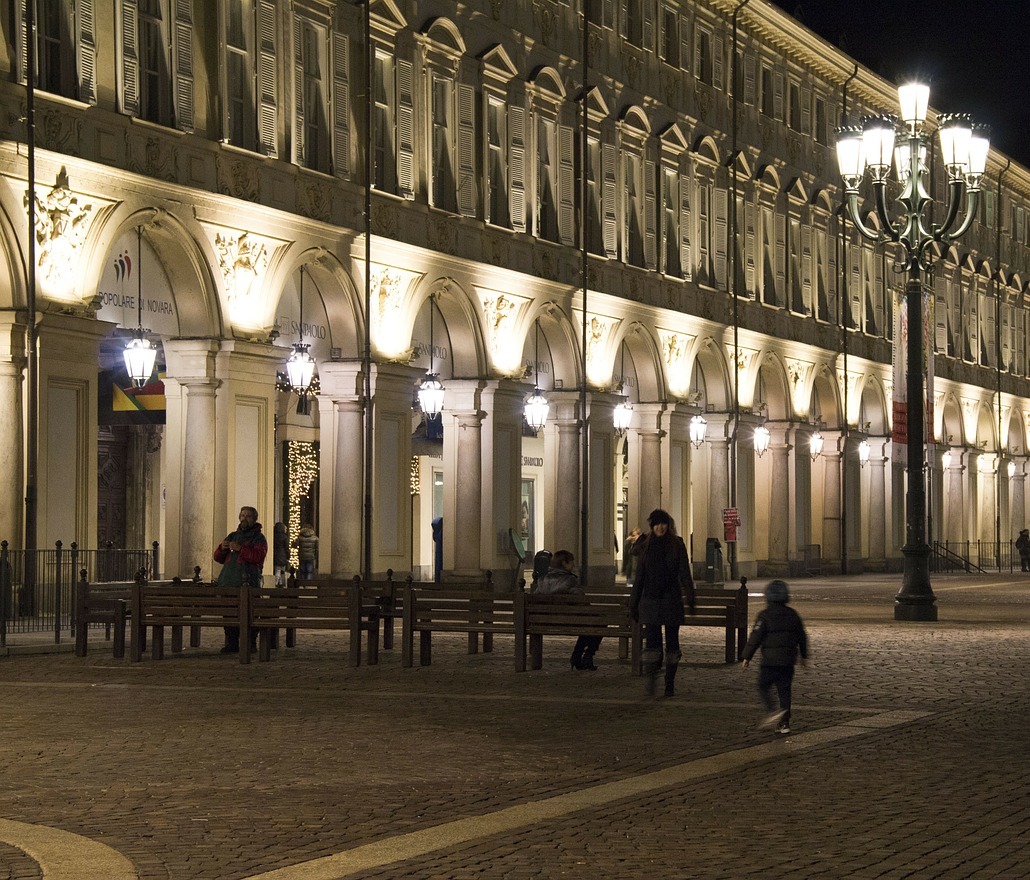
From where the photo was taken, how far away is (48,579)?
2450 centimetres

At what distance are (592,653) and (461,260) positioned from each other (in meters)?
17.6

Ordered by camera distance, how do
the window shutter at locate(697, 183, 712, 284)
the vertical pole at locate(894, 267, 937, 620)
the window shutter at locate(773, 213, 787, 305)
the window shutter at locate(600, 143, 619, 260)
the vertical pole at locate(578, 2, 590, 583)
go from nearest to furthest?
the vertical pole at locate(894, 267, 937, 620)
the vertical pole at locate(578, 2, 590, 583)
the window shutter at locate(600, 143, 619, 260)
the window shutter at locate(697, 183, 712, 284)
the window shutter at locate(773, 213, 787, 305)

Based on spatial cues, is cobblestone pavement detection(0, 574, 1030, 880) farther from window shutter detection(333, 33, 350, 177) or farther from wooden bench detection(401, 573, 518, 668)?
window shutter detection(333, 33, 350, 177)

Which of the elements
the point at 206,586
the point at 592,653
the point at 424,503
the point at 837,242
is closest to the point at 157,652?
the point at 206,586

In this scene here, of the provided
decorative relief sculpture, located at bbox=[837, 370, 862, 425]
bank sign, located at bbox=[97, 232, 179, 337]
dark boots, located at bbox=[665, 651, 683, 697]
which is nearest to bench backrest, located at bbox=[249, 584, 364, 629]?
dark boots, located at bbox=[665, 651, 683, 697]

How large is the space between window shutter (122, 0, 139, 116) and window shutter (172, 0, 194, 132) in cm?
94

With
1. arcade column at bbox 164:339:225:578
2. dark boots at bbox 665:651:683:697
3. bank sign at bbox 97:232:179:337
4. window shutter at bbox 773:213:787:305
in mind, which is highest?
window shutter at bbox 773:213:787:305

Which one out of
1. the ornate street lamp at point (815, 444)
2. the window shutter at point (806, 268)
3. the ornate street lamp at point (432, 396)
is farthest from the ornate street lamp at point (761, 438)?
the ornate street lamp at point (432, 396)

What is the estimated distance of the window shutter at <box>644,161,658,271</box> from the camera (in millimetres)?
46438

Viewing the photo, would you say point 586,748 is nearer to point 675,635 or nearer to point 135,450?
point 675,635

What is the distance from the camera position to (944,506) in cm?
7250

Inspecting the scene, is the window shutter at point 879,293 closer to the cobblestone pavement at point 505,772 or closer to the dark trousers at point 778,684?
the cobblestone pavement at point 505,772

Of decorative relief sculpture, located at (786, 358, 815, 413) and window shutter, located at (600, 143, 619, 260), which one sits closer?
window shutter, located at (600, 143, 619, 260)

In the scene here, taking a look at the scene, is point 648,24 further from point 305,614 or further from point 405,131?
point 305,614
